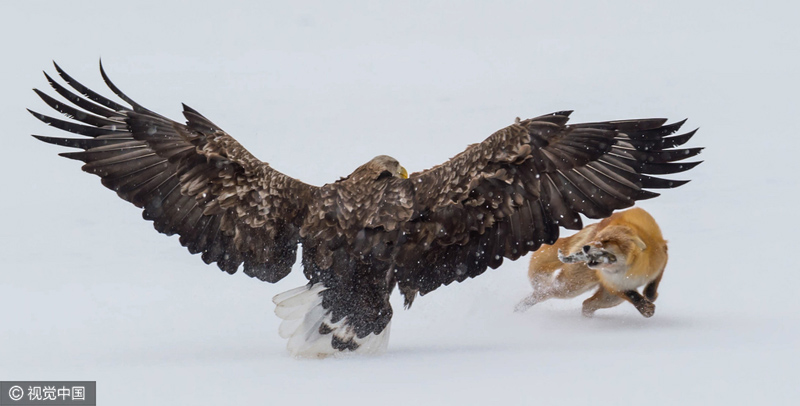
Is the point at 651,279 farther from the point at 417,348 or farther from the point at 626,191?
the point at 417,348

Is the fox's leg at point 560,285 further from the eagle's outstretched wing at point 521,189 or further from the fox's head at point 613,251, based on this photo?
the eagle's outstretched wing at point 521,189

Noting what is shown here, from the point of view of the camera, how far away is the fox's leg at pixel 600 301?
7.32m

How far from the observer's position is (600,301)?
734 centimetres

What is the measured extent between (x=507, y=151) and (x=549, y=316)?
1.89 metres

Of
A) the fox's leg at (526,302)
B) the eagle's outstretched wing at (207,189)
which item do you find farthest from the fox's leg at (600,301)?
the eagle's outstretched wing at (207,189)

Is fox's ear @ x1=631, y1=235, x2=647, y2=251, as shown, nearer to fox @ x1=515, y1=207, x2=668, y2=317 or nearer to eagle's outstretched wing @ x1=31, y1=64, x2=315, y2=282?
fox @ x1=515, y1=207, x2=668, y2=317

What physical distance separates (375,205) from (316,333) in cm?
89

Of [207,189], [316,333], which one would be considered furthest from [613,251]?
[207,189]

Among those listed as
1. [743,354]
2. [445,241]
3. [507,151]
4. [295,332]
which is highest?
[507,151]

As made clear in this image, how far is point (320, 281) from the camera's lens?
652cm

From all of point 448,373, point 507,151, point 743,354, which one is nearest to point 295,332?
point 448,373

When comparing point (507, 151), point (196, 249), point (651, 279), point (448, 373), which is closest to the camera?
point (448, 373)

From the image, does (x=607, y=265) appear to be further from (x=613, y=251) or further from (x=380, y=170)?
(x=380, y=170)

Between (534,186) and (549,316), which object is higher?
(534,186)
